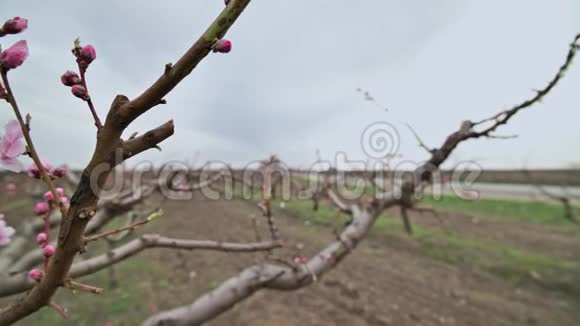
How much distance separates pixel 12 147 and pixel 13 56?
0.17m

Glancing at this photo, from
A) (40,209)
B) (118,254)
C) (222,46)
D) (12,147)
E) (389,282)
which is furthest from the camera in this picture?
(389,282)

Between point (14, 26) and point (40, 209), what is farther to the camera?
point (40, 209)

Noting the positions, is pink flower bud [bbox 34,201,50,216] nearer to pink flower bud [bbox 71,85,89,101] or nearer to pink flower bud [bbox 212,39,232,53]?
pink flower bud [bbox 71,85,89,101]

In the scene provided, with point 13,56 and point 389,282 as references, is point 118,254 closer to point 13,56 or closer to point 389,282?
point 13,56

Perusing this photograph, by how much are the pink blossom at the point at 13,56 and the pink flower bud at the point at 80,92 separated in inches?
3.3

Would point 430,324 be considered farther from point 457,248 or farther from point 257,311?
point 457,248

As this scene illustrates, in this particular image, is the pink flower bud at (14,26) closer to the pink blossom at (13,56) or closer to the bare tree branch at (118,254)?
the pink blossom at (13,56)

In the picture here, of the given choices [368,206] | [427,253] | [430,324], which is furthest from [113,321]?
[427,253]

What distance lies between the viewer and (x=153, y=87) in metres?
0.40

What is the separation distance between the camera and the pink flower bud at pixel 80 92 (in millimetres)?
443

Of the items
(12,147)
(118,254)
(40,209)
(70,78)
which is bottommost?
(118,254)

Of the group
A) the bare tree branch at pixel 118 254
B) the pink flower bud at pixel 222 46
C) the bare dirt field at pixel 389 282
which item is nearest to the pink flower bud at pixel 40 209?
the bare tree branch at pixel 118 254

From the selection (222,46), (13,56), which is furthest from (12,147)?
(222,46)

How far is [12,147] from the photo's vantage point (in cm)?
52
